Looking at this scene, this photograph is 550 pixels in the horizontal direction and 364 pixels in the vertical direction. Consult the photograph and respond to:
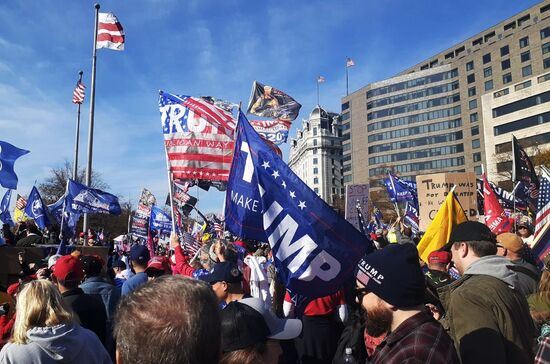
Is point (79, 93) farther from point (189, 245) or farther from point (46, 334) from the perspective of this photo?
point (46, 334)

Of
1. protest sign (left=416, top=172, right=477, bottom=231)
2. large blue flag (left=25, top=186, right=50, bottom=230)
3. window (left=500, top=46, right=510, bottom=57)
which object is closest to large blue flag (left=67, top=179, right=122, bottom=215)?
large blue flag (left=25, top=186, right=50, bottom=230)

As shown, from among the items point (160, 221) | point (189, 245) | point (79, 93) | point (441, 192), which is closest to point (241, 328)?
point (189, 245)

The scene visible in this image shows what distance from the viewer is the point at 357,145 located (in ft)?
336

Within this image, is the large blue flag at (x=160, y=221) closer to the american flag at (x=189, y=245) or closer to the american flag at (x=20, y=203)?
the american flag at (x=189, y=245)

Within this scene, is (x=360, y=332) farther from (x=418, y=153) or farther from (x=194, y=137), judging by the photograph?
(x=418, y=153)

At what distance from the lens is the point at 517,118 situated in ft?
210

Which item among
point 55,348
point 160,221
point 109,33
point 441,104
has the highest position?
point 441,104

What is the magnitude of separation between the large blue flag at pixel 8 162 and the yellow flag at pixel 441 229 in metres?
10.5

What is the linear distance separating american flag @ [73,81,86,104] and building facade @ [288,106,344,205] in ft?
357

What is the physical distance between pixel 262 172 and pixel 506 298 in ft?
8.30

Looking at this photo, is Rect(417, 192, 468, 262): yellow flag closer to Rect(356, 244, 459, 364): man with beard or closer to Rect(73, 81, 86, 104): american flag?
Rect(356, 244, 459, 364): man with beard

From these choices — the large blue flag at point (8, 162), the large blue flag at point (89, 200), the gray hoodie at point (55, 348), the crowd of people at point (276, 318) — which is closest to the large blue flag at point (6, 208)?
the large blue flag at point (8, 162)

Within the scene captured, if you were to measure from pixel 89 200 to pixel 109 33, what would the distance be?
28.4 ft

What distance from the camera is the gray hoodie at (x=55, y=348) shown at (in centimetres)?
284
